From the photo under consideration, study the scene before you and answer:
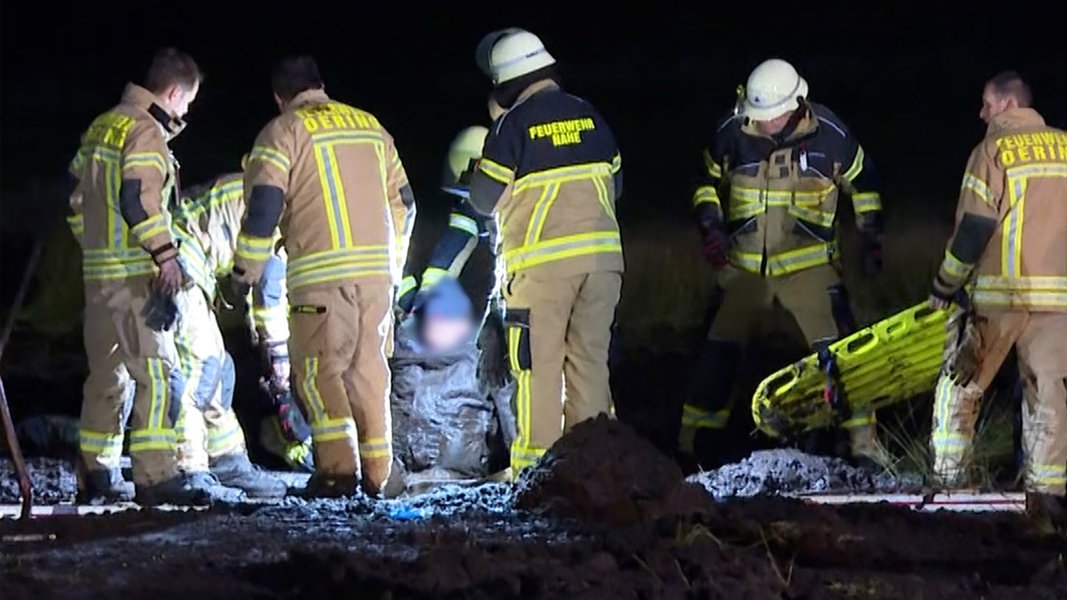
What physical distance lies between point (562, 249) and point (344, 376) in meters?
A: 1.15

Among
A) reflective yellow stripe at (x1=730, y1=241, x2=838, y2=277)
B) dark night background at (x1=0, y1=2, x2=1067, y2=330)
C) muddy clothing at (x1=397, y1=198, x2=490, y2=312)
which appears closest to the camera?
muddy clothing at (x1=397, y1=198, x2=490, y2=312)

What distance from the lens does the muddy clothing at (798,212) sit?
30.8 ft

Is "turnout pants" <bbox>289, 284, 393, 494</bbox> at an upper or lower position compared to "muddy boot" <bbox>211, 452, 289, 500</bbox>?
upper

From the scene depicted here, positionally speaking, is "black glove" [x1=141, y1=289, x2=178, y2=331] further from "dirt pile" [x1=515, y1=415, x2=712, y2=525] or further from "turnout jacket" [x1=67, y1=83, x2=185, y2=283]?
"dirt pile" [x1=515, y1=415, x2=712, y2=525]

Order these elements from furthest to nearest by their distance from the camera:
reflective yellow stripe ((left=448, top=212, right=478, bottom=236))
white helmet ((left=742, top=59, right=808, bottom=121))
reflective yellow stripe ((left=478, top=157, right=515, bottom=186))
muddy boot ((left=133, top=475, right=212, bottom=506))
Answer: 1. white helmet ((left=742, top=59, right=808, bottom=121))
2. reflective yellow stripe ((left=448, top=212, right=478, bottom=236))
3. reflective yellow stripe ((left=478, top=157, right=515, bottom=186))
4. muddy boot ((left=133, top=475, right=212, bottom=506))

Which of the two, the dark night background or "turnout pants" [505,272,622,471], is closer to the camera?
"turnout pants" [505,272,622,471]

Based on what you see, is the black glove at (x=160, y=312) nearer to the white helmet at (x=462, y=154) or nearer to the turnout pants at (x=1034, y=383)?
the white helmet at (x=462, y=154)

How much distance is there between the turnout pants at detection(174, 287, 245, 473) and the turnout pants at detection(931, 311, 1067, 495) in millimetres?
3526

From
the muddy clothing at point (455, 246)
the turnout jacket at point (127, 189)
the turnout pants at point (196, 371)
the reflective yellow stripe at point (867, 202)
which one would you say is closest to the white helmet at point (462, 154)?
the muddy clothing at point (455, 246)

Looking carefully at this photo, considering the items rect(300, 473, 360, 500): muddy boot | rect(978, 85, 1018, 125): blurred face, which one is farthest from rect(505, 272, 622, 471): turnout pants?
rect(978, 85, 1018, 125): blurred face

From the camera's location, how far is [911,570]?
574 centimetres

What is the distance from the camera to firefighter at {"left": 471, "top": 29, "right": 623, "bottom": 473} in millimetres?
8094

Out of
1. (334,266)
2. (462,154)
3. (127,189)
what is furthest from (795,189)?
(127,189)

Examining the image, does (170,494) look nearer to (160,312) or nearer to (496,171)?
(160,312)
